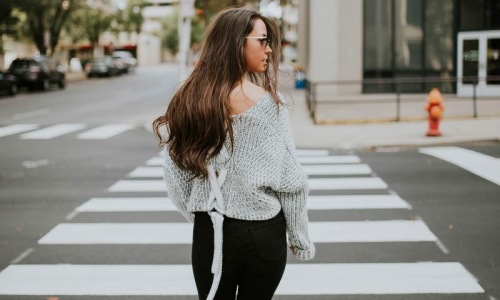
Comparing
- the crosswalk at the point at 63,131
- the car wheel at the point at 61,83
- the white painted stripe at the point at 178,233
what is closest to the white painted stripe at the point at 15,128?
the crosswalk at the point at 63,131

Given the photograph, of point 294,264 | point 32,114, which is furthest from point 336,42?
point 294,264

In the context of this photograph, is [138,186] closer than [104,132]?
Yes

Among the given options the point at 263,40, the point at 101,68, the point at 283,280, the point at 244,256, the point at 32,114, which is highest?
the point at 101,68

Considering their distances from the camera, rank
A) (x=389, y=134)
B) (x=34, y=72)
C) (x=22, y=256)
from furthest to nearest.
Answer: (x=34, y=72)
(x=389, y=134)
(x=22, y=256)

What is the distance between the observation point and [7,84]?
1237 inches

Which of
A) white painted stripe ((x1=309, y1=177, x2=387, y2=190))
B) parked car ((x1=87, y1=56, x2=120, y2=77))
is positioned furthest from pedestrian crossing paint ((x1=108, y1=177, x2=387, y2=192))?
parked car ((x1=87, y1=56, x2=120, y2=77))

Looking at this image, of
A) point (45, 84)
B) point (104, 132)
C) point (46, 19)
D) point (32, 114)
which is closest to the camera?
point (104, 132)

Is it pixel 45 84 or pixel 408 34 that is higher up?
pixel 408 34

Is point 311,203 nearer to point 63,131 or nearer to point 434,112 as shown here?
point 434,112

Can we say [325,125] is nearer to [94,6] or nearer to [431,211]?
[431,211]

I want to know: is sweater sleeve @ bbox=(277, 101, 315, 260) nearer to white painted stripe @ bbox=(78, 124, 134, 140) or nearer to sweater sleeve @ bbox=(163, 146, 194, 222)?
sweater sleeve @ bbox=(163, 146, 194, 222)

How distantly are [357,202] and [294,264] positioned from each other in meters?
2.56

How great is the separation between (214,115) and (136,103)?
1024 inches

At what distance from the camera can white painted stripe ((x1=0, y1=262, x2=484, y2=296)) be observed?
4.96 metres
